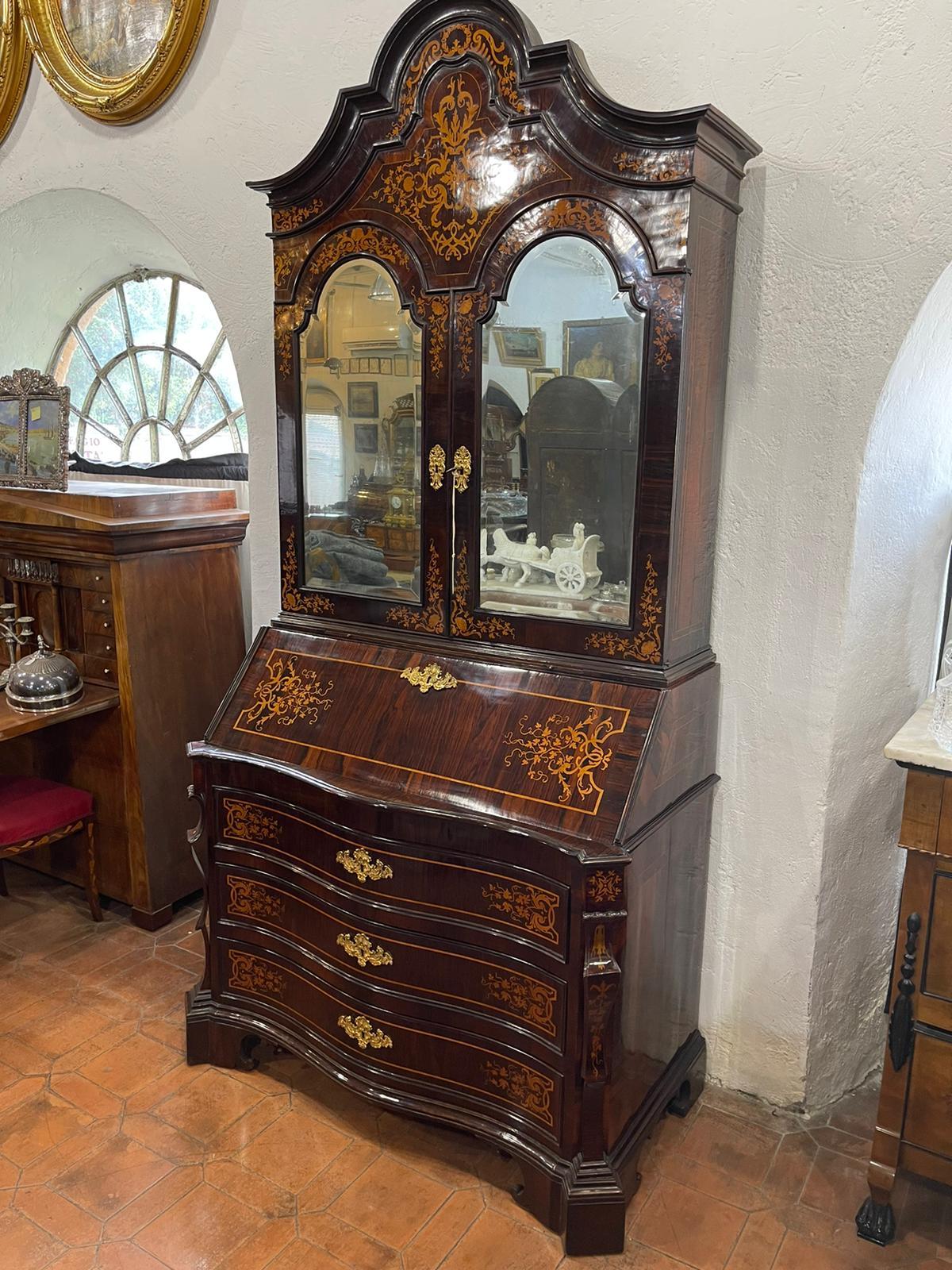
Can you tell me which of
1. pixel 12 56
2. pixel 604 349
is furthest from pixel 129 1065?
pixel 12 56

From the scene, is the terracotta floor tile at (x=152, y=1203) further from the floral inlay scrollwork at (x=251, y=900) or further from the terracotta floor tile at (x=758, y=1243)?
the terracotta floor tile at (x=758, y=1243)

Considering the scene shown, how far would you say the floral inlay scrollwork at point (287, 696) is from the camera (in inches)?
98.1

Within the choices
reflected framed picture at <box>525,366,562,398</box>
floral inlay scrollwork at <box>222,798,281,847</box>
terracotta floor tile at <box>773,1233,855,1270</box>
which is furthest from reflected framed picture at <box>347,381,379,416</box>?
terracotta floor tile at <box>773,1233,855,1270</box>

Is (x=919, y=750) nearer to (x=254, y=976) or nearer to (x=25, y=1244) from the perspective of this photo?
(x=254, y=976)

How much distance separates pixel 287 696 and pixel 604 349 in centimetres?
119

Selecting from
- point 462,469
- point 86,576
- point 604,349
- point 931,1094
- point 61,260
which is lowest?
point 931,1094

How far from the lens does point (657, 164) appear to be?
6.43ft

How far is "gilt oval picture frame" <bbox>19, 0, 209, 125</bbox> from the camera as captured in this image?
3.02 metres

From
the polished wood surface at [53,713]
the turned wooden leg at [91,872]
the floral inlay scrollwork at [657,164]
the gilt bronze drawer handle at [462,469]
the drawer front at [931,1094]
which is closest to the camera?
the floral inlay scrollwork at [657,164]

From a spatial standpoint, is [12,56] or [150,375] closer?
[12,56]

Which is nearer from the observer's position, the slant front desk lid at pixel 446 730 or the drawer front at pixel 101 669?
the slant front desk lid at pixel 446 730

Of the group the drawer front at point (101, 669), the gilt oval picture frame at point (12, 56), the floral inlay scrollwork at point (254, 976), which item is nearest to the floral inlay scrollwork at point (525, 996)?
the floral inlay scrollwork at point (254, 976)

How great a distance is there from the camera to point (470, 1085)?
7.39ft

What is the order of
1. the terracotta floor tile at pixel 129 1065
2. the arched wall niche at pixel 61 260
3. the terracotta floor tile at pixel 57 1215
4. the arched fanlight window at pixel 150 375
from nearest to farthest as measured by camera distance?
the terracotta floor tile at pixel 57 1215 → the terracotta floor tile at pixel 129 1065 → the arched wall niche at pixel 61 260 → the arched fanlight window at pixel 150 375
